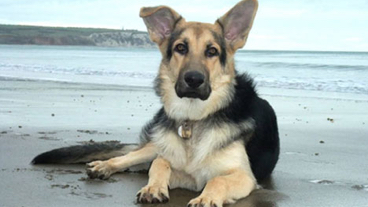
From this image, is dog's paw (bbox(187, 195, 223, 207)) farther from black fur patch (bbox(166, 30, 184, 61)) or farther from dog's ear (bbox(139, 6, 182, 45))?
dog's ear (bbox(139, 6, 182, 45))

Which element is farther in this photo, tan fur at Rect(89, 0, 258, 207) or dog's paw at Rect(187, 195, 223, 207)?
tan fur at Rect(89, 0, 258, 207)

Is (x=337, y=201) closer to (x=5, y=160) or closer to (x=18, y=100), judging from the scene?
(x=5, y=160)

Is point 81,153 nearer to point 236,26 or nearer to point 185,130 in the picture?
point 185,130

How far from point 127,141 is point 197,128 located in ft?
→ 9.54

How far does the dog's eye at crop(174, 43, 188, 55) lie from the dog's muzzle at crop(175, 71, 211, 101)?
0.35 meters

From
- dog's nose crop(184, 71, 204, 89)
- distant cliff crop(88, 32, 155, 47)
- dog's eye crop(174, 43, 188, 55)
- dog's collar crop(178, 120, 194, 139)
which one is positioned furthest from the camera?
distant cliff crop(88, 32, 155, 47)

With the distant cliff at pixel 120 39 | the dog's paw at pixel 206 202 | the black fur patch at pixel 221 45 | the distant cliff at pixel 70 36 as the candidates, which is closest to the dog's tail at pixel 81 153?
the black fur patch at pixel 221 45

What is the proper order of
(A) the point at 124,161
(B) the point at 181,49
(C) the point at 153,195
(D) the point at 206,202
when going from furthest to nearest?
(A) the point at 124,161
(B) the point at 181,49
(C) the point at 153,195
(D) the point at 206,202

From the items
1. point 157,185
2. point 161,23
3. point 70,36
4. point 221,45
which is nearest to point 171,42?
point 161,23

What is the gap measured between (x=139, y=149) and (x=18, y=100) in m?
8.14

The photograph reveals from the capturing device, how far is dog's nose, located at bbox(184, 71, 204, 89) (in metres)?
4.98

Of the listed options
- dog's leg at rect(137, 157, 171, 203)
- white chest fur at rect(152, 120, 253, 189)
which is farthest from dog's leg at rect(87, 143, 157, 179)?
dog's leg at rect(137, 157, 171, 203)

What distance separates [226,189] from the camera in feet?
15.8

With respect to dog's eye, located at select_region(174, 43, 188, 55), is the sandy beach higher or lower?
lower
